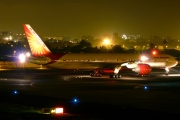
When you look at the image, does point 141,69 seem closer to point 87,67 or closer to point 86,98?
point 87,67

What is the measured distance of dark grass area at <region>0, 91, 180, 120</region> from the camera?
28.4m

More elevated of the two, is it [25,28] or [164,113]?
[25,28]

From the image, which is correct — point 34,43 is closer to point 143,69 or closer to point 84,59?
point 84,59

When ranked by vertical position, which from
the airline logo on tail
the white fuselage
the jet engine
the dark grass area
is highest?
the airline logo on tail

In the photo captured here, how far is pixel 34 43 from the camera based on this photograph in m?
83.2

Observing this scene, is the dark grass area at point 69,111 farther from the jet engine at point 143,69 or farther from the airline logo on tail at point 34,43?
the airline logo on tail at point 34,43

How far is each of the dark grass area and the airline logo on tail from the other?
43839mm

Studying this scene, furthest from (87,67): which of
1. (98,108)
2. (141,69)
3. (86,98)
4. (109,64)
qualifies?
(98,108)

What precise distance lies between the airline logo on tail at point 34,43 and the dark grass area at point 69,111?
43.8 metres

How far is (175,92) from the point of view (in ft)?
148

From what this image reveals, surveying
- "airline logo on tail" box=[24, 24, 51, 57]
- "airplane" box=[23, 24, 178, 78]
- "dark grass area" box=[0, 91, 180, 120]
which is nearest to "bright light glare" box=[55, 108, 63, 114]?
"dark grass area" box=[0, 91, 180, 120]

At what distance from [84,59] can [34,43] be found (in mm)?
9658

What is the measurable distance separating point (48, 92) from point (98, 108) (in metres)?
13.7

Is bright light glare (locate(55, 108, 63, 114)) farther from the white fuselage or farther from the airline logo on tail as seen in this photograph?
the airline logo on tail
